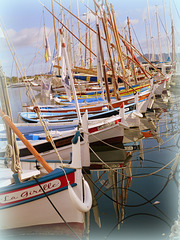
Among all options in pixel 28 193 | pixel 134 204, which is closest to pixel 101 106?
pixel 134 204

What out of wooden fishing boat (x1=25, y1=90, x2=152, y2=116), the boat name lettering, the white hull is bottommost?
the white hull

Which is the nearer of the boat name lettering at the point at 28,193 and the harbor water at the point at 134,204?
the boat name lettering at the point at 28,193

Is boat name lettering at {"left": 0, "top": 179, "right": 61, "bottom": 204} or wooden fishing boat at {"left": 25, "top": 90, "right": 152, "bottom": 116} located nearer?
boat name lettering at {"left": 0, "top": 179, "right": 61, "bottom": 204}

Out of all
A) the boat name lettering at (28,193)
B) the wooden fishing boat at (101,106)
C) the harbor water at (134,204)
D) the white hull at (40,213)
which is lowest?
the harbor water at (134,204)

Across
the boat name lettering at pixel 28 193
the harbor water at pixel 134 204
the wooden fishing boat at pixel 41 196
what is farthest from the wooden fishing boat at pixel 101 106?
the boat name lettering at pixel 28 193

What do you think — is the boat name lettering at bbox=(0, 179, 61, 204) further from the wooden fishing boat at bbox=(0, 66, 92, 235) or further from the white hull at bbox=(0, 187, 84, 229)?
the white hull at bbox=(0, 187, 84, 229)

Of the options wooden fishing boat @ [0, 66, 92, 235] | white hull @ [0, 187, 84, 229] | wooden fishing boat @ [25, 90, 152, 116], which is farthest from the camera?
wooden fishing boat @ [25, 90, 152, 116]

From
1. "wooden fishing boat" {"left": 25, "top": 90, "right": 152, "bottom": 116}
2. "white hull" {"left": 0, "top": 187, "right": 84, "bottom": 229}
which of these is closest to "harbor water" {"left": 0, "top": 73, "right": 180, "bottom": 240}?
"white hull" {"left": 0, "top": 187, "right": 84, "bottom": 229}

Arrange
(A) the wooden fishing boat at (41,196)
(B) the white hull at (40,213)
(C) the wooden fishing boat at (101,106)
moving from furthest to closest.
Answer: (C) the wooden fishing boat at (101,106)
(B) the white hull at (40,213)
(A) the wooden fishing boat at (41,196)

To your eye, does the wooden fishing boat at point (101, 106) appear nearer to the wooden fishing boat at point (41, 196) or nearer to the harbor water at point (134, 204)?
the harbor water at point (134, 204)

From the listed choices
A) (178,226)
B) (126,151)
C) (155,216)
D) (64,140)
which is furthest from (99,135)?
(178,226)

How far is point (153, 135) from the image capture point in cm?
1265

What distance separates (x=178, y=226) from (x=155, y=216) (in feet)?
3.39

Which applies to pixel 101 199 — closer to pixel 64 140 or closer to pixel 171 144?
pixel 64 140
